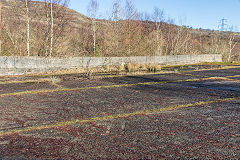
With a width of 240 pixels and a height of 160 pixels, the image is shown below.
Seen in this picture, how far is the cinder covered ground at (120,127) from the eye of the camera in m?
2.27

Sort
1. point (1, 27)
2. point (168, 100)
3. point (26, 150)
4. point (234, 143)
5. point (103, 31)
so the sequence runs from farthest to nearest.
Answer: point (103, 31)
point (1, 27)
point (168, 100)
point (234, 143)
point (26, 150)

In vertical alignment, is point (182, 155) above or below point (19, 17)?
below

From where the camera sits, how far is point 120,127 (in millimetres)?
3053

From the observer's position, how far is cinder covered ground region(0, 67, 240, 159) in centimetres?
227

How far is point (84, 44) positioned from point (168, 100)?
15.7 meters

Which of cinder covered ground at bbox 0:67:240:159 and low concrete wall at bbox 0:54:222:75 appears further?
low concrete wall at bbox 0:54:222:75

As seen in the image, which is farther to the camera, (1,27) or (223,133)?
(1,27)

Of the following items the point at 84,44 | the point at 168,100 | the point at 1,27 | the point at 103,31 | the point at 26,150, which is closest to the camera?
the point at 26,150

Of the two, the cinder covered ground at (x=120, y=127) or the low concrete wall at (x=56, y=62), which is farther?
the low concrete wall at (x=56, y=62)

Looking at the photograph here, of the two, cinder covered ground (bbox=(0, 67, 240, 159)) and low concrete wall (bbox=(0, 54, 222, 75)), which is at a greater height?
low concrete wall (bbox=(0, 54, 222, 75))

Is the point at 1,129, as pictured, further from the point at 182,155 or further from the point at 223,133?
the point at 223,133

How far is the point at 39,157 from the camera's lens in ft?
7.04

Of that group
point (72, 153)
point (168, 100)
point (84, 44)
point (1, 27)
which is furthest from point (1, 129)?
point (84, 44)

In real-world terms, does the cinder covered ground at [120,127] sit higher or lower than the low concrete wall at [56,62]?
lower
